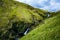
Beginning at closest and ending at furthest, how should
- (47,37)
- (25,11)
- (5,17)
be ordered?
(47,37) < (5,17) < (25,11)

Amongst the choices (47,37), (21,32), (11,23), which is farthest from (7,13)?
(47,37)

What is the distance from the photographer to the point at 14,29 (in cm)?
15450

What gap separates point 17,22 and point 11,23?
4.25m

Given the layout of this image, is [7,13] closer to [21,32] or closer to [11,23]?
[11,23]

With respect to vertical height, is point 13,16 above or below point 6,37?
above

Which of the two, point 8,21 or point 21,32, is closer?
point 21,32

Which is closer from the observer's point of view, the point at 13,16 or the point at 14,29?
the point at 14,29

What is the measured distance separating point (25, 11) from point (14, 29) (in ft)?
104

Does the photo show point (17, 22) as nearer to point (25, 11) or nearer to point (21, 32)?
point (21, 32)

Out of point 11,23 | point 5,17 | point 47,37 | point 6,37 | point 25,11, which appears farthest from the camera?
point 25,11

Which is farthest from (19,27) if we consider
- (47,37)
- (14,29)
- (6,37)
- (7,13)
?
(47,37)

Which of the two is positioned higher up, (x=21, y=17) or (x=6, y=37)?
(x=21, y=17)

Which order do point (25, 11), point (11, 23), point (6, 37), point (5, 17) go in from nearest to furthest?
point (6, 37), point (11, 23), point (5, 17), point (25, 11)

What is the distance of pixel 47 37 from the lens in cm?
5997
